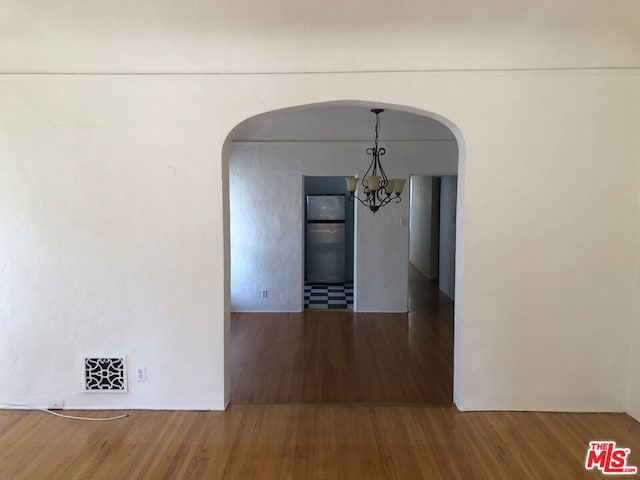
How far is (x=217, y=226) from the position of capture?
9.96 ft

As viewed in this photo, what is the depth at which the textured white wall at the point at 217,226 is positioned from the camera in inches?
116

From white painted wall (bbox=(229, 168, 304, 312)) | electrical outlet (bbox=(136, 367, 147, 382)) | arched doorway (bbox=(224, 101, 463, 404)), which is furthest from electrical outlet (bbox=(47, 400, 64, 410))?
white painted wall (bbox=(229, 168, 304, 312))

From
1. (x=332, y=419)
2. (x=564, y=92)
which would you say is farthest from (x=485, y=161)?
(x=332, y=419)

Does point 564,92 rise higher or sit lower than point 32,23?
lower

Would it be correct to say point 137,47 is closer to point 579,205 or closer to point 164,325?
point 164,325

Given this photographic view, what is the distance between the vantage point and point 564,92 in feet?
9.56

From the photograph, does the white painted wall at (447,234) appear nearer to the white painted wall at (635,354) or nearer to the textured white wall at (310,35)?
the white painted wall at (635,354)

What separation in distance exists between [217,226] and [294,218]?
10.7 ft

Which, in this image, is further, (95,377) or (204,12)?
(95,377)

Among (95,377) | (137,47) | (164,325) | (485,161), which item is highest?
(137,47)

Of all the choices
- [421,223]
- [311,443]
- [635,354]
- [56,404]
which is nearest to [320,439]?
[311,443]

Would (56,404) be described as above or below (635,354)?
below

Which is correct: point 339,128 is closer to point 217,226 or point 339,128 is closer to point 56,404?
point 217,226

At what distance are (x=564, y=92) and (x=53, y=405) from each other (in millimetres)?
4156
